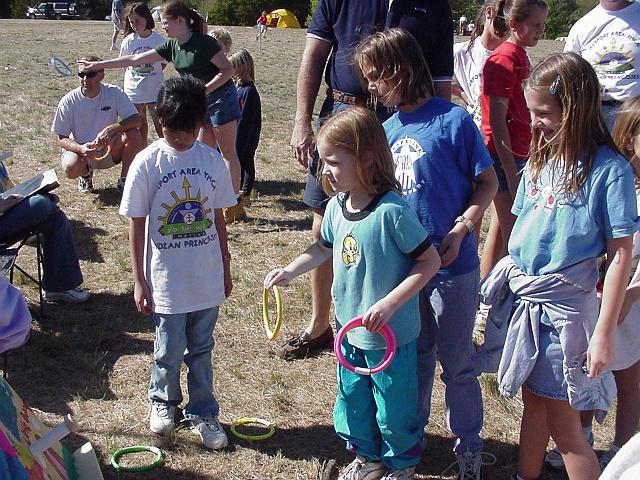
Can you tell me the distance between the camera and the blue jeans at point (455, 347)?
3.11 m

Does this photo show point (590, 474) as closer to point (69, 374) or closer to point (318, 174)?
point (318, 174)

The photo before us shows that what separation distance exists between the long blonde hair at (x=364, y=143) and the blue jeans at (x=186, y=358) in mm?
1075

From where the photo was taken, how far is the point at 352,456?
3.52m

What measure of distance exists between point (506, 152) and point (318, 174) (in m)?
1.32

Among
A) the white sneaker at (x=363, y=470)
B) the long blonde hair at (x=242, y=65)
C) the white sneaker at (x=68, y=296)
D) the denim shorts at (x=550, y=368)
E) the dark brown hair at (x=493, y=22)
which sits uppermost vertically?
Result: the dark brown hair at (x=493, y=22)

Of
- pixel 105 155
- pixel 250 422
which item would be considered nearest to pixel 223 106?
pixel 105 155

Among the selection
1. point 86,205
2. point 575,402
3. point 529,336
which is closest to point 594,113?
point 529,336

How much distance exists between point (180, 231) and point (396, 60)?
1.19 meters

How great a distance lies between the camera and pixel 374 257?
2.83 metres

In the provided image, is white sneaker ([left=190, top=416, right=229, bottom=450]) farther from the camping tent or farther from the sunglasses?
Answer: the camping tent

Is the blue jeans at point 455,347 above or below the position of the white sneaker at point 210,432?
above

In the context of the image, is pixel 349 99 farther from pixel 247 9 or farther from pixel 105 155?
pixel 247 9

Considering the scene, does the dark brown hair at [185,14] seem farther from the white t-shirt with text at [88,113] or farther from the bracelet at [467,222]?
the bracelet at [467,222]

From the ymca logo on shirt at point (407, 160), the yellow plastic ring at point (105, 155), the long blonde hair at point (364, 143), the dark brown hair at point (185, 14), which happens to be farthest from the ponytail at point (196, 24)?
the long blonde hair at point (364, 143)
